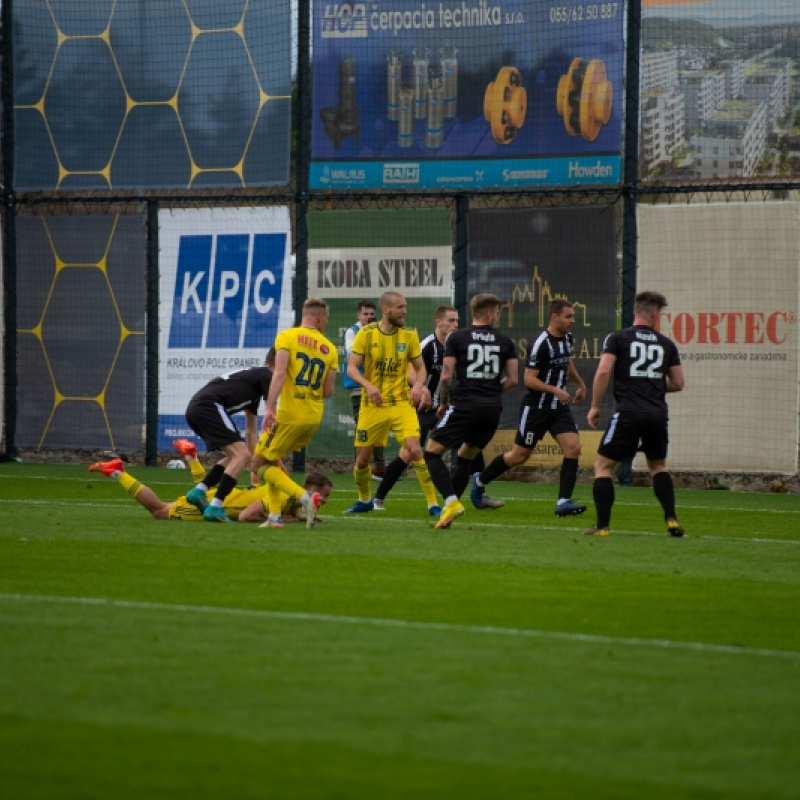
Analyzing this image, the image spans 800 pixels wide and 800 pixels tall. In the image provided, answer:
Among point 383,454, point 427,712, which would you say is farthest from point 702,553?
point 383,454

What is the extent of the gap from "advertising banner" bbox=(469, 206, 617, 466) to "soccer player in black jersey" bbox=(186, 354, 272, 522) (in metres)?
7.64

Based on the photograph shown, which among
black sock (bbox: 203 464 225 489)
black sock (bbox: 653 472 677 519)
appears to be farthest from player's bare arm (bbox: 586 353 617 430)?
black sock (bbox: 203 464 225 489)

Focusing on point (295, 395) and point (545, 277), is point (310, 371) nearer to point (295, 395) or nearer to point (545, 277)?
point (295, 395)

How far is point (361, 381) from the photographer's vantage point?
1357 centimetres

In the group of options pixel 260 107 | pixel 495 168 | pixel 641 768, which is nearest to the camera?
pixel 641 768

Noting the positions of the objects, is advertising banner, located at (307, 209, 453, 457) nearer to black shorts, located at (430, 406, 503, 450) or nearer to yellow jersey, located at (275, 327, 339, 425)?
black shorts, located at (430, 406, 503, 450)

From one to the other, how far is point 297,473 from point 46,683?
15.9 meters

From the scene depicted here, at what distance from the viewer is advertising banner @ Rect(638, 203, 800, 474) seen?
1980 centimetres

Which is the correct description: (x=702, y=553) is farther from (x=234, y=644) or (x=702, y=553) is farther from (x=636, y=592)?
(x=234, y=644)

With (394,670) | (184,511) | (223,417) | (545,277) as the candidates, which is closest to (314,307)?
(223,417)

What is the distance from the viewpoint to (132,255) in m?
23.0

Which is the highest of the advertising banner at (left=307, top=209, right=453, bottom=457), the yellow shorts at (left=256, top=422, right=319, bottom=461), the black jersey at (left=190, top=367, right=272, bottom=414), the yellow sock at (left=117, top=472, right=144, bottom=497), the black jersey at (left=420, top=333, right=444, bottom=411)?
the advertising banner at (left=307, top=209, right=453, bottom=457)

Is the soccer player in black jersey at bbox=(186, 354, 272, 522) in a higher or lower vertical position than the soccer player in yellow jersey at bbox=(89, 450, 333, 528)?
higher

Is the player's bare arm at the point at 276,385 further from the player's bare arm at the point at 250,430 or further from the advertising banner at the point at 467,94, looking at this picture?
the advertising banner at the point at 467,94
